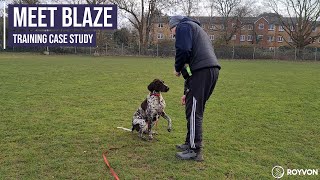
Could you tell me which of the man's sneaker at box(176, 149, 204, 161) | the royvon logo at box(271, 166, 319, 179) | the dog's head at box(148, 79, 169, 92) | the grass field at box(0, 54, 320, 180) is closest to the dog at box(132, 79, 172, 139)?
the dog's head at box(148, 79, 169, 92)

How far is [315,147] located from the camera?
5.53 metres

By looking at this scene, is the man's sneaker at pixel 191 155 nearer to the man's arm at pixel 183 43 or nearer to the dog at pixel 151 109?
the dog at pixel 151 109

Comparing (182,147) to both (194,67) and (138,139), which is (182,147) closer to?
(138,139)

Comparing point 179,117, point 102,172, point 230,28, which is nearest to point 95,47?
point 230,28

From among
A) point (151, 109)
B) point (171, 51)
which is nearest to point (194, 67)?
point (151, 109)

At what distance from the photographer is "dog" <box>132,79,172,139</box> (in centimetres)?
541

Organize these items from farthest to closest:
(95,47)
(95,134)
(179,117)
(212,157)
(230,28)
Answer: (230,28) → (95,47) → (179,117) → (95,134) → (212,157)

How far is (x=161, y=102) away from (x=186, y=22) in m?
1.53

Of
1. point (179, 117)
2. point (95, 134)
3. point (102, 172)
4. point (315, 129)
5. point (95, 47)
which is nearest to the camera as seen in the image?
point (102, 172)

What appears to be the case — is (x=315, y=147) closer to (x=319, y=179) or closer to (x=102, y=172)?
(x=319, y=179)

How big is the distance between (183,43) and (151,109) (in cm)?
150

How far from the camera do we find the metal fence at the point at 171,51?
43.8 meters

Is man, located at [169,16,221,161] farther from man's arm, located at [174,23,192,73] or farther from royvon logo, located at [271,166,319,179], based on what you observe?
royvon logo, located at [271,166,319,179]

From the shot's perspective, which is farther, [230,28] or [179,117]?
[230,28]
